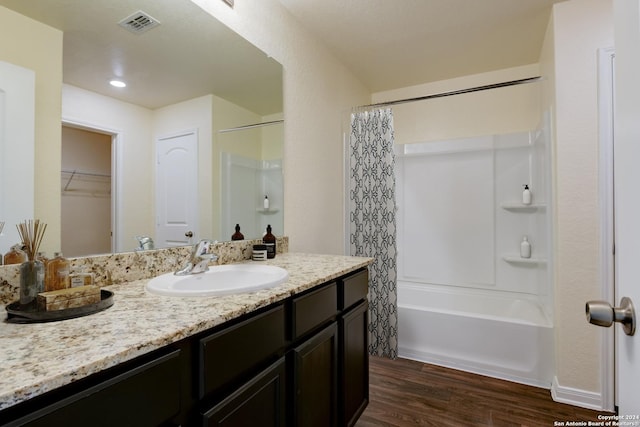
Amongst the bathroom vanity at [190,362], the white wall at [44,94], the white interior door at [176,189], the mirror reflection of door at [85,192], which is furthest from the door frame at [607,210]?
the white wall at [44,94]

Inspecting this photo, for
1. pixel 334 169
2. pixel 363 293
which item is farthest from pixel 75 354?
pixel 334 169

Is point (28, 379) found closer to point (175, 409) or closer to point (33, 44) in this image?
point (175, 409)

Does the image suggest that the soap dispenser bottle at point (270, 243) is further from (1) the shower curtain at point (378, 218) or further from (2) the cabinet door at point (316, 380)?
(1) the shower curtain at point (378, 218)

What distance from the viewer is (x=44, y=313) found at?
74cm

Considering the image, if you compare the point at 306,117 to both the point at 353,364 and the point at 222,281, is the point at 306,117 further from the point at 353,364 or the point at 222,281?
the point at 353,364

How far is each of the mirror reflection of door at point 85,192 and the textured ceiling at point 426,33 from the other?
4.96ft

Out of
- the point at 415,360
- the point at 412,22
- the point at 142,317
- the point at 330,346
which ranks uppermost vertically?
the point at 412,22

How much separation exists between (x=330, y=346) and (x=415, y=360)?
1426mm

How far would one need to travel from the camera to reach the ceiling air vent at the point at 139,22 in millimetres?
1192

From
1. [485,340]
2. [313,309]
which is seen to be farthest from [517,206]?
[313,309]

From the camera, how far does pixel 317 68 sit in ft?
7.91

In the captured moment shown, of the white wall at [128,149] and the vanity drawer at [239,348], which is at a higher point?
the white wall at [128,149]

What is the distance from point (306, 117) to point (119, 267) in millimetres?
1571

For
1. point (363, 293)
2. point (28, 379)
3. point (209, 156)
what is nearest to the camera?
point (28, 379)
